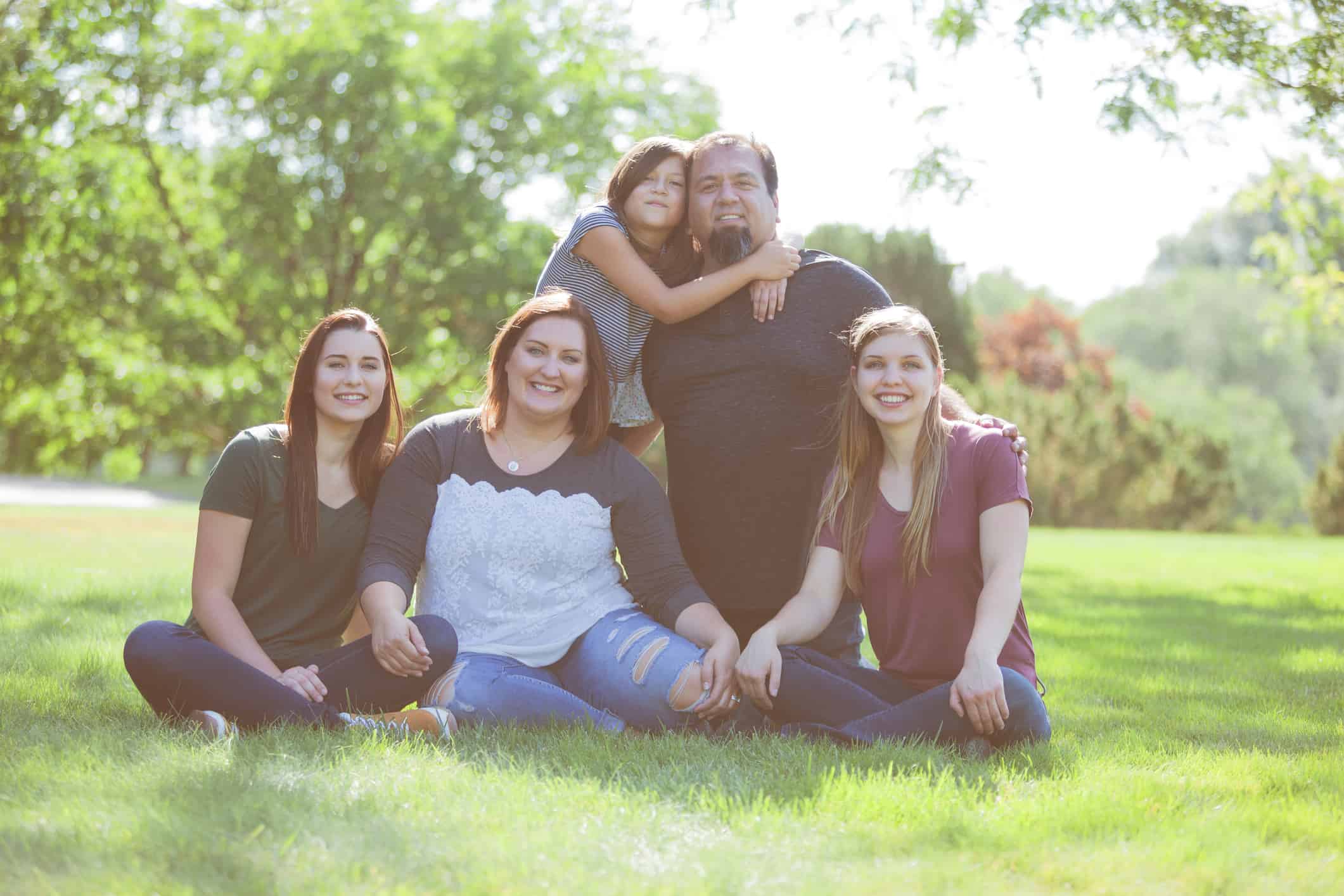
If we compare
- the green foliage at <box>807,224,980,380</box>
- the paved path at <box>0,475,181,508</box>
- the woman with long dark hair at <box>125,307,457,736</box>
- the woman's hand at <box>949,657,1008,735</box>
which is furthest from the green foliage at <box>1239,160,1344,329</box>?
the paved path at <box>0,475,181,508</box>

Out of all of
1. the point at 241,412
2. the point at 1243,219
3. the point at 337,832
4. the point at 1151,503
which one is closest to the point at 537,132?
the point at 241,412

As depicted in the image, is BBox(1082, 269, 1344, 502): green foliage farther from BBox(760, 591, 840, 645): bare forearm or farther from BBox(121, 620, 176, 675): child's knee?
BBox(121, 620, 176, 675): child's knee

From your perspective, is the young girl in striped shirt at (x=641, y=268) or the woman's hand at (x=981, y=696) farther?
the young girl in striped shirt at (x=641, y=268)

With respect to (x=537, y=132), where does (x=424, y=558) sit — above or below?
below

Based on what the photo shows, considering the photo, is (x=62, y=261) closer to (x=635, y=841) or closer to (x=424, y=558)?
(x=424, y=558)

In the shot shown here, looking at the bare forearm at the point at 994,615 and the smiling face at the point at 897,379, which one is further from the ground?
the smiling face at the point at 897,379

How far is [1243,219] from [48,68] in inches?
2483

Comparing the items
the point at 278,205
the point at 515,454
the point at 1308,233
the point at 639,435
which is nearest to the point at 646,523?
the point at 515,454

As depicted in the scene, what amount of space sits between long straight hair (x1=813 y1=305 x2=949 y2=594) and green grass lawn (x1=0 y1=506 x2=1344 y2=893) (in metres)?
0.68

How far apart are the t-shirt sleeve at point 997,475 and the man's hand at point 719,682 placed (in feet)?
3.02

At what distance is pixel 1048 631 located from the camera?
7203mm

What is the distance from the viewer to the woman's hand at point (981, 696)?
3527 millimetres

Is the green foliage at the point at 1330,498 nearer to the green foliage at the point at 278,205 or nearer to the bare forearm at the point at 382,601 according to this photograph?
the green foliage at the point at 278,205

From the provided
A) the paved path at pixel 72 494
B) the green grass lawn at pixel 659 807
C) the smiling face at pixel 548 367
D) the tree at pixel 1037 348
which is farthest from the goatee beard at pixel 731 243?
the tree at pixel 1037 348
